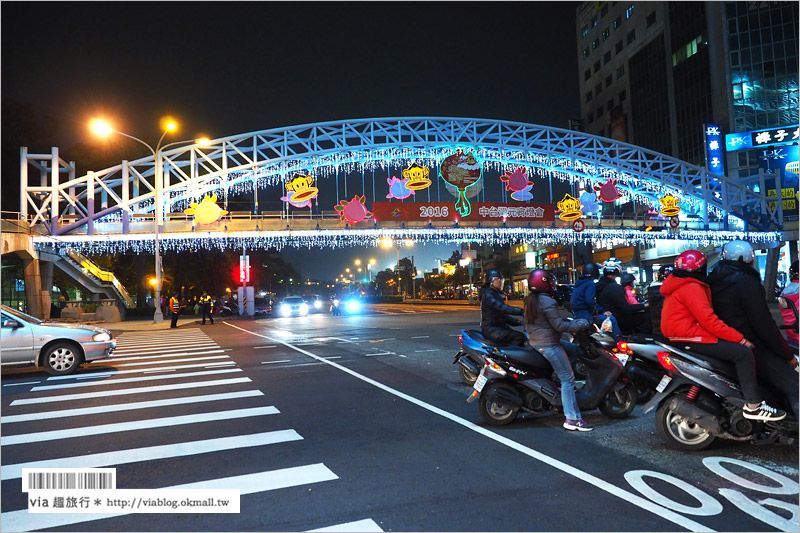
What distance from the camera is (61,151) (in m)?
50.7

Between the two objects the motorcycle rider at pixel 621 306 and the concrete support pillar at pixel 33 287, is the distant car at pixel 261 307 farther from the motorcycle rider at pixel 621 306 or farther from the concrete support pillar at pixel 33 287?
the motorcycle rider at pixel 621 306

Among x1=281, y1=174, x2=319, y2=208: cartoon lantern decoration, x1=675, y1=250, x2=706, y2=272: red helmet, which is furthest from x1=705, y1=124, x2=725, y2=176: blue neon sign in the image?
x1=675, y1=250, x2=706, y2=272: red helmet

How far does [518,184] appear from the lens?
1688 inches

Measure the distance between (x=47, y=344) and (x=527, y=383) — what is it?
968 centimetres

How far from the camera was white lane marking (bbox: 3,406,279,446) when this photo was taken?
6355 millimetres

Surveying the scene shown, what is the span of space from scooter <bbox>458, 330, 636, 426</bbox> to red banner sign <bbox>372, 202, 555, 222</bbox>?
114ft

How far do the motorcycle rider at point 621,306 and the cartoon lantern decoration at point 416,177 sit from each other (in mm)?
32400

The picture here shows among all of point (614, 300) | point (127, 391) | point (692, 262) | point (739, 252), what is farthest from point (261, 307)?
point (739, 252)

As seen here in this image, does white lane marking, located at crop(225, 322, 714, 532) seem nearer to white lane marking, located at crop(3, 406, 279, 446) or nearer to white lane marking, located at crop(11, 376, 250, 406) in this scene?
white lane marking, located at crop(3, 406, 279, 446)

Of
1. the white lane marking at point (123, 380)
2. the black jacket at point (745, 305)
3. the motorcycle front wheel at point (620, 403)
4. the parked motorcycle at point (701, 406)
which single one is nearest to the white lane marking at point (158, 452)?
the motorcycle front wheel at point (620, 403)

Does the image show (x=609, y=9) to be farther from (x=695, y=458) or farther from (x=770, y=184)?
(x=695, y=458)

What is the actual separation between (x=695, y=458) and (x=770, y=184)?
59248 mm

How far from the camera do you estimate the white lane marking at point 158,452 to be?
5336 millimetres

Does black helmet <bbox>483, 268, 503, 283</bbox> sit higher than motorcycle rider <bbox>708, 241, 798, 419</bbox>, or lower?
higher
